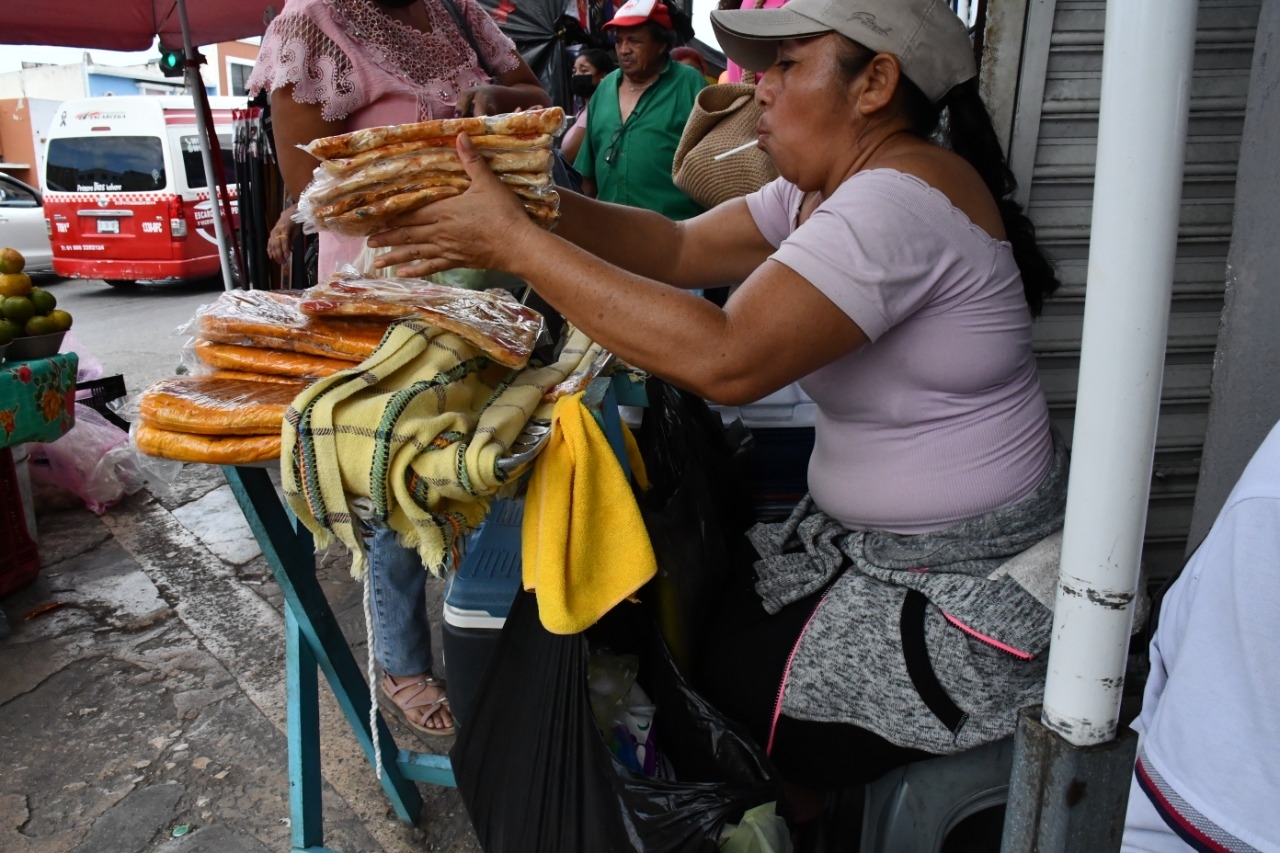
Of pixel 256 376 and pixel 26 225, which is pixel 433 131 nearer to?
pixel 256 376

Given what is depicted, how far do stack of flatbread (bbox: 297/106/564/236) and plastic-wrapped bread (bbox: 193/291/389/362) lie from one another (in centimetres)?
13

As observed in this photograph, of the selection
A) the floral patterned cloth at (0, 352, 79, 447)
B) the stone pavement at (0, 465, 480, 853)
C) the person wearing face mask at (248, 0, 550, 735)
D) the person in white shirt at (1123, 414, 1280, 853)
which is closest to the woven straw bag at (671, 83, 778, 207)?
the person wearing face mask at (248, 0, 550, 735)

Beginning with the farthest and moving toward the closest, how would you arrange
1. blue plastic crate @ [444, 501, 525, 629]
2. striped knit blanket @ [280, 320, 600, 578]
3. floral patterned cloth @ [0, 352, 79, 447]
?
floral patterned cloth @ [0, 352, 79, 447]
blue plastic crate @ [444, 501, 525, 629]
striped knit blanket @ [280, 320, 600, 578]

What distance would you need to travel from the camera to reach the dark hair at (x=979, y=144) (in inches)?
55.9

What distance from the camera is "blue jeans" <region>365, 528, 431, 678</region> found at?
210cm

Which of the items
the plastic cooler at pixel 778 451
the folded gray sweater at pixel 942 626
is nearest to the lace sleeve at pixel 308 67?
the plastic cooler at pixel 778 451

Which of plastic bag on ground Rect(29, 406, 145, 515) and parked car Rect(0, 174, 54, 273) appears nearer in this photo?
plastic bag on ground Rect(29, 406, 145, 515)

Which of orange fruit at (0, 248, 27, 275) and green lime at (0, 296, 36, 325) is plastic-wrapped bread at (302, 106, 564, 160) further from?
orange fruit at (0, 248, 27, 275)

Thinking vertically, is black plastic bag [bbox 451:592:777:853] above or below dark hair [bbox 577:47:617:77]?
below

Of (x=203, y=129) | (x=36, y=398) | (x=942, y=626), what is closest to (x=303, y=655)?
(x=942, y=626)

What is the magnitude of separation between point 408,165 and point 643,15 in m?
3.04

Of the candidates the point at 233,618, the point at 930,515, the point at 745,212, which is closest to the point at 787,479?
the point at 745,212

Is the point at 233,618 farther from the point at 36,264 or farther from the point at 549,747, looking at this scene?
the point at 36,264

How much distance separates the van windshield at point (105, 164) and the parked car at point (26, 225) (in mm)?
895
